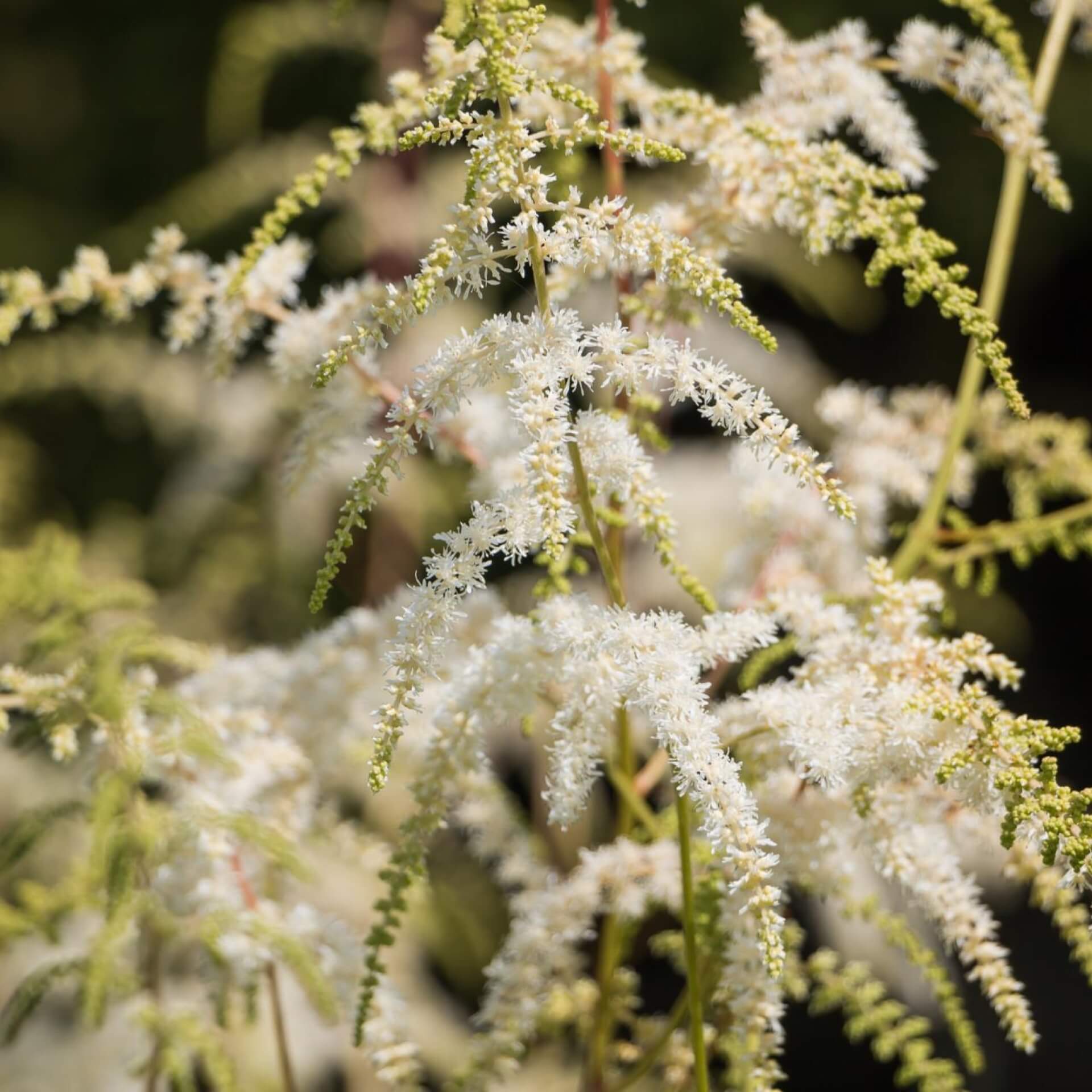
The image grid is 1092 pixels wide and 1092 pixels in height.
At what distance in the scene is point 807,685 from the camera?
0.50m

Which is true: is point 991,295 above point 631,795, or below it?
above

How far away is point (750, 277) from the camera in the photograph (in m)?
2.06

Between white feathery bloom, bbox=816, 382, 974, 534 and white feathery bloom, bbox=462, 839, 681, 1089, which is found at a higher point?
white feathery bloom, bbox=816, 382, 974, 534

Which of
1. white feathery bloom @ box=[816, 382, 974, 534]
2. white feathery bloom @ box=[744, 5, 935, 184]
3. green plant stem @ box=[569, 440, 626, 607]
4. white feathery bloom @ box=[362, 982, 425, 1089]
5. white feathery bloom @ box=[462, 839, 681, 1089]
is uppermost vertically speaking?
white feathery bloom @ box=[744, 5, 935, 184]

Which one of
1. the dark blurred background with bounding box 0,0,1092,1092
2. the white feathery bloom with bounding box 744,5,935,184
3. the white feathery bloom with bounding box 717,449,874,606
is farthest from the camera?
the dark blurred background with bounding box 0,0,1092,1092

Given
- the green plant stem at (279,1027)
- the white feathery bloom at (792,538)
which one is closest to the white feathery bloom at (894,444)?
the white feathery bloom at (792,538)

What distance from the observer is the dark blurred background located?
2.00 m

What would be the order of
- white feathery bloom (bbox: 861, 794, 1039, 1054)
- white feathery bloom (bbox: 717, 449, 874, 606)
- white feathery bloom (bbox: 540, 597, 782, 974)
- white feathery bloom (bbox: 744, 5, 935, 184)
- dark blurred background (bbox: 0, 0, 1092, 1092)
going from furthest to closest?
dark blurred background (bbox: 0, 0, 1092, 1092)
white feathery bloom (bbox: 717, 449, 874, 606)
white feathery bloom (bbox: 744, 5, 935, 184)
white feathery bloom (bbox: 861, 794, 1039, 1054)
white feathery bloom (bbox: 540, 597, 782, 974)

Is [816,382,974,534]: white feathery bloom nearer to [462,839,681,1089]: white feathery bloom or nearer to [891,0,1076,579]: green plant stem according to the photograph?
[891,0,1076,579]: green plant stem

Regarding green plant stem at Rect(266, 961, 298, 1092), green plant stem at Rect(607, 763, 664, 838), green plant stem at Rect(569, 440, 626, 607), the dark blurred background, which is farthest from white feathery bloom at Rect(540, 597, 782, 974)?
the dark blurred background

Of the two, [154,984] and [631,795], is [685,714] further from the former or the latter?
[154,984]

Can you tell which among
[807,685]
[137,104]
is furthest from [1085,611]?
[807,685]

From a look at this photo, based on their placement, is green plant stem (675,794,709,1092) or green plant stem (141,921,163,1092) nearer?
green plant stem (675,794,709,1092)

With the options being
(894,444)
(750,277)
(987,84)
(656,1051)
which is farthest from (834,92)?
(750,277)
